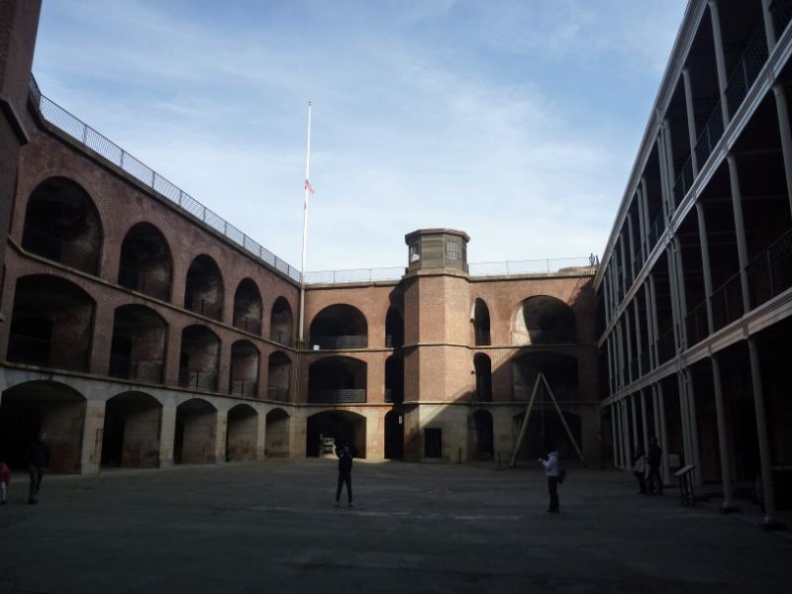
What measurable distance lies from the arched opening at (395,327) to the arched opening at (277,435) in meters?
8.10

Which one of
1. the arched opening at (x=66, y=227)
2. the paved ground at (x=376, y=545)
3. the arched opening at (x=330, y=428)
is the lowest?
the paved ground at (x=376, y=545)

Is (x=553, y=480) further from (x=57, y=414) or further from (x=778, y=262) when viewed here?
(x=57, y=414)

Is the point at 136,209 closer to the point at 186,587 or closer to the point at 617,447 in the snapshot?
the point at 186,587

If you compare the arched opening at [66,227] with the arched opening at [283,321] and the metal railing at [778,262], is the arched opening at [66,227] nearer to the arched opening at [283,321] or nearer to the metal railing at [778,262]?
the arched opening at [283,321]

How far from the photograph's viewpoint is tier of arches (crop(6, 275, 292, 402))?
2272cm

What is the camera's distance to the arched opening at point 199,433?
100 feet

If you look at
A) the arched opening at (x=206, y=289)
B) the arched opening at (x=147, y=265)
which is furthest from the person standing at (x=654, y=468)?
the arched opening at (x=206, y=289)

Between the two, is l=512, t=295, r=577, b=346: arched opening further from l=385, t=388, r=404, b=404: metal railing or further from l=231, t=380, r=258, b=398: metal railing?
l=231, t=380, r=258, b=398: metal railing

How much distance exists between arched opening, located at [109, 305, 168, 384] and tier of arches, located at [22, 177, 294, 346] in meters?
1.14

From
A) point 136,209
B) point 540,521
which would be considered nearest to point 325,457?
point 136,209

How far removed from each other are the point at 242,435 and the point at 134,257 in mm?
11907

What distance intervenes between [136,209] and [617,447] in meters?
24.1

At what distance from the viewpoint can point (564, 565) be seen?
764 cm

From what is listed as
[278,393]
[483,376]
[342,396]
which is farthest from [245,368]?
[483,376]
